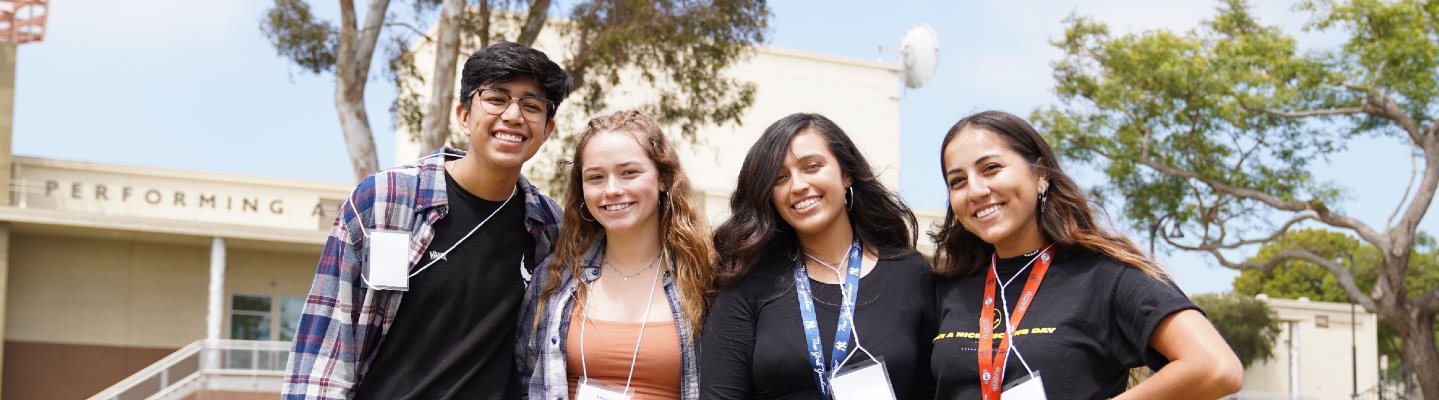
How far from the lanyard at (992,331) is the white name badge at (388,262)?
1.77 metres

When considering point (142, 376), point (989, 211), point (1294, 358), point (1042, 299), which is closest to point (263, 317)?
point (142, 376)

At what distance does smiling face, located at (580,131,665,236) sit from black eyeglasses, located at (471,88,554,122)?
0.22m

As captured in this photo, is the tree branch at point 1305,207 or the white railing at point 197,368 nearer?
the white railing at point 197,368

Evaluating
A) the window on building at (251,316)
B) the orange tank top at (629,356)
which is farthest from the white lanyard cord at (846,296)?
the window on building at (251,316)

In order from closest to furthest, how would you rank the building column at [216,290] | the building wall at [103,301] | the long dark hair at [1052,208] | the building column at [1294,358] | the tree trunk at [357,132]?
1. the long dark hair at [1052,208]
2. the tree trunk at [357,132]
3. the building column at [216,290]
4. the building wall at [103,301]
5. the building column at [1294,358]

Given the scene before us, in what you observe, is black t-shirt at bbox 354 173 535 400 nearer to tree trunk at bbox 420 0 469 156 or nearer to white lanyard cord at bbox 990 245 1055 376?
white lanyard cord at bbox 990 245 1055 376

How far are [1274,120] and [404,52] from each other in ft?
49.2

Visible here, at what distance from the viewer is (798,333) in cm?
304

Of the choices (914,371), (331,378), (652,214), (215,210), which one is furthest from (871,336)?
(215,210)

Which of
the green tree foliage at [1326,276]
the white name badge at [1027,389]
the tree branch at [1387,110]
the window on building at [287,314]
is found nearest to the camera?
the white name badge at [1027,389]

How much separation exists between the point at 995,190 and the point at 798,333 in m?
0.72

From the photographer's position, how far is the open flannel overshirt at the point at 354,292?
3131mm

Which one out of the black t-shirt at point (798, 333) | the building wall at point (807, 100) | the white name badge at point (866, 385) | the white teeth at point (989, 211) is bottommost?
the white name badge at point (866, 385)

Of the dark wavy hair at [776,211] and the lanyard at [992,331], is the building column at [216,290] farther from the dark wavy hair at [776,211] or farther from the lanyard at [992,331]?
the lanyard at [992,331]
